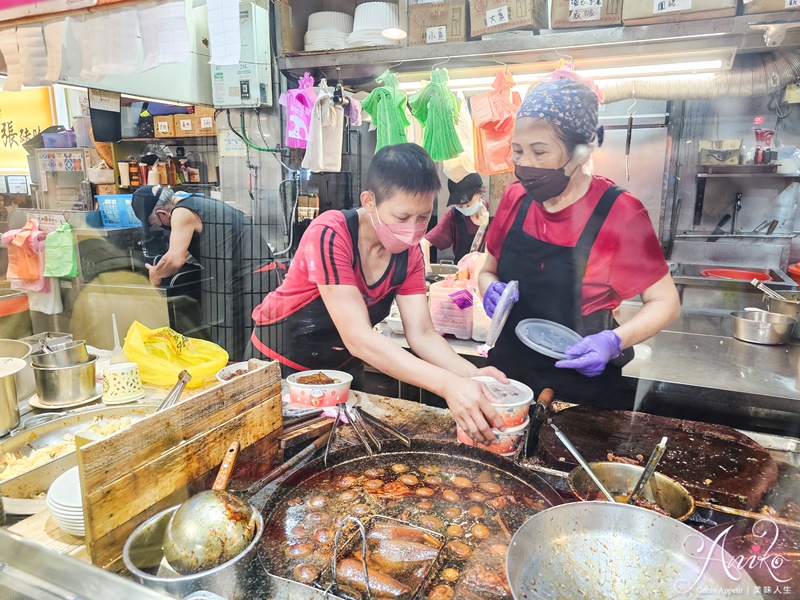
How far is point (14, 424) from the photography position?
168cm

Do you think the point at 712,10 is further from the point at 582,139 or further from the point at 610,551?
the point at 610,551

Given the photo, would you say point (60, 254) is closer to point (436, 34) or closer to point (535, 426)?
point (436, 34)

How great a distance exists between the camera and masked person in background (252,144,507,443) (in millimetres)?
1870

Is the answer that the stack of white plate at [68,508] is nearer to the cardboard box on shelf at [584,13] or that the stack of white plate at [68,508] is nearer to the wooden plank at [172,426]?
the wooden plank at [172,426]

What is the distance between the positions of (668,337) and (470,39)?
1309 millimetres

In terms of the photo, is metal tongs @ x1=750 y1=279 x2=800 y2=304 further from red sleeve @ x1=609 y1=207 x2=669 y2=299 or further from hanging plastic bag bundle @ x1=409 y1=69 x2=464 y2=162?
hanging plastic bag bundle @ x1=409 y1=69 x2=464 y2=162

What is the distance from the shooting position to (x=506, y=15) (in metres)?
1.79

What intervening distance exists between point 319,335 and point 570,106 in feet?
4.14

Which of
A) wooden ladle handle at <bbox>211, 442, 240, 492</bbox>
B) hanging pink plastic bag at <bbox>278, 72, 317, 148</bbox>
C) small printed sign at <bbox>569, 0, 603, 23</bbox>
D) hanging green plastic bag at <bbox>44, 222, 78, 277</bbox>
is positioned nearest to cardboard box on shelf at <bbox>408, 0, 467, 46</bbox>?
small printed sign at <bbox>569, 0, 603, 23</bbox>

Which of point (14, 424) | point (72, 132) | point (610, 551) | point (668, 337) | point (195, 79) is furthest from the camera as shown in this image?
point (72, 132)

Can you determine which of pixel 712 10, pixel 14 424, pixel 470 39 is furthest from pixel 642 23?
pixel 14 424

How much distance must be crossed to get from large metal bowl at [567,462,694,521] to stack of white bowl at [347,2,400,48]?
167 cm

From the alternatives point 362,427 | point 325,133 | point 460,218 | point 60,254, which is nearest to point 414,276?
point 460,218

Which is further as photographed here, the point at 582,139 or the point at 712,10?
the point at 582,139
